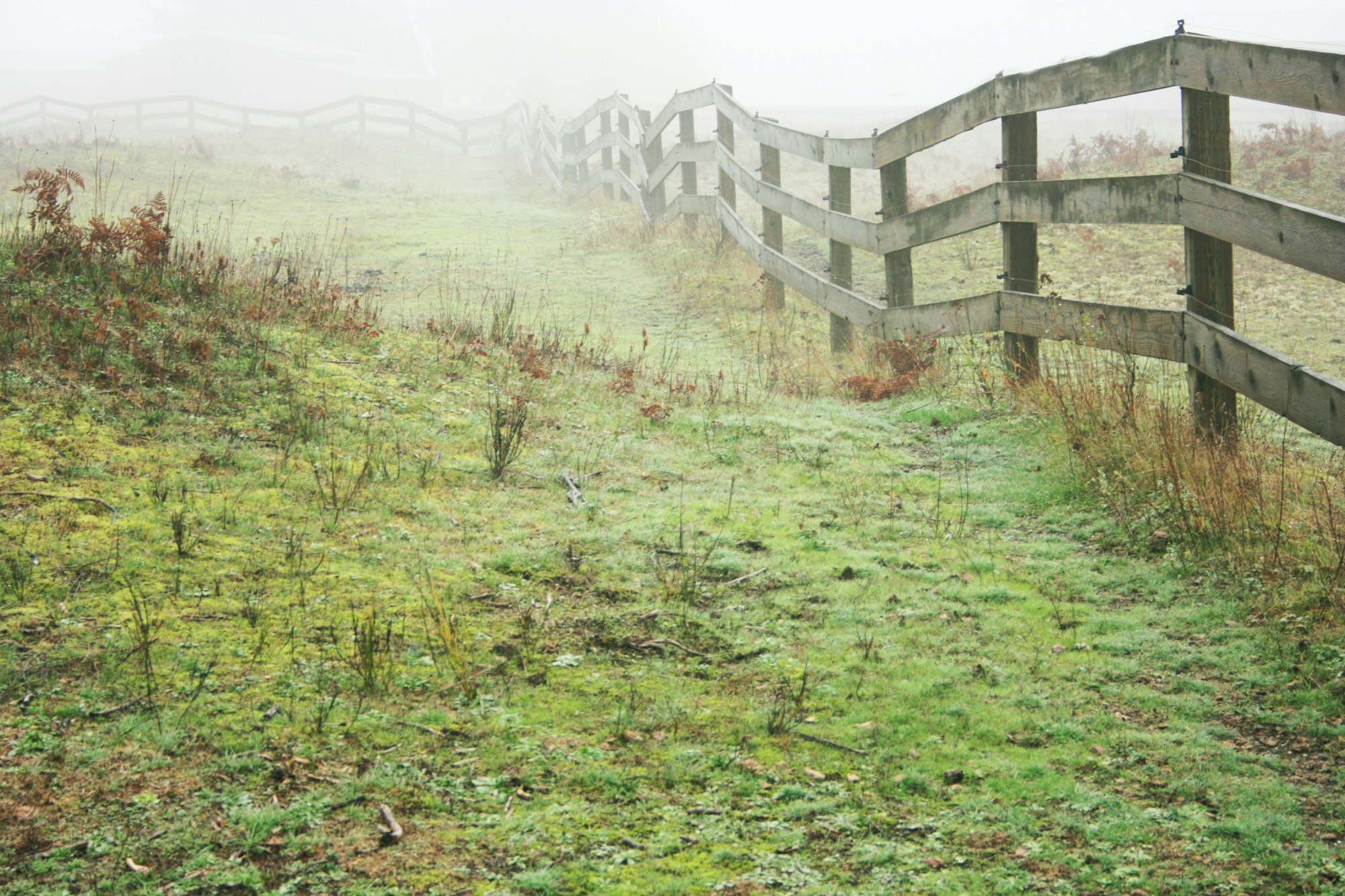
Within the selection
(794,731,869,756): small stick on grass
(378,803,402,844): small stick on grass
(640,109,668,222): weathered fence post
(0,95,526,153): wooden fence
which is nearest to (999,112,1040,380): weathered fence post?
(794,731,869,756): small stick on grass

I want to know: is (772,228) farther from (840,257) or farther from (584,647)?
(584,647)

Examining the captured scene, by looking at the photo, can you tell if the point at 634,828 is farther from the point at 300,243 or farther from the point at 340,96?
the point at 340,96

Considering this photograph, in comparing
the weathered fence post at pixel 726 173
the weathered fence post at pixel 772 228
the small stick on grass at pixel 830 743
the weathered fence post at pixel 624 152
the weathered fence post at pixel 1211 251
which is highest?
the weathered fence post at pixel 624 152

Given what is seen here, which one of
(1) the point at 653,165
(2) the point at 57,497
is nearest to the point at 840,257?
(2) the point at 57,497

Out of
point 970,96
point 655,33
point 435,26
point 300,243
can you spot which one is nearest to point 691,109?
point 300,243

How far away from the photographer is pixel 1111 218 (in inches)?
234

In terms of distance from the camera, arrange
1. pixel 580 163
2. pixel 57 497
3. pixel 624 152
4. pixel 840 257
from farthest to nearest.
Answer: pixel 580 163 < pixel 624 152 < pixel 840 257 < pixel 57 497

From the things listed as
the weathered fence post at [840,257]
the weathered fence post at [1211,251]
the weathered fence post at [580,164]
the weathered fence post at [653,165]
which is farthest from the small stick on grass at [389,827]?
the weathered fence post at [580,164]

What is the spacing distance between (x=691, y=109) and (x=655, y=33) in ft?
169

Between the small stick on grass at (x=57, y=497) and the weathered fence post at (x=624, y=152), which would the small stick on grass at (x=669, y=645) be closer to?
the small stick on grass at (x=57, y=497)

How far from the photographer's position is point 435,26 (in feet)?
236

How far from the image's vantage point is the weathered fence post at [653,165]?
16.7 m

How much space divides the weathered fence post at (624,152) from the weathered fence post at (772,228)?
7.36 metres

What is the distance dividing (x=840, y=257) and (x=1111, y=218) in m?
4.06
